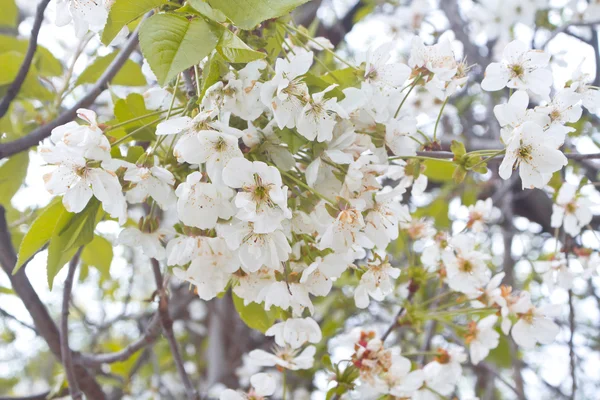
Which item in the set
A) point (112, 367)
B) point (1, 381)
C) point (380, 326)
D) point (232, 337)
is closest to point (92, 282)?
point (1, 381)

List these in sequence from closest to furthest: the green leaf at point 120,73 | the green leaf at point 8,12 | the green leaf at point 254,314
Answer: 1. the green leaf at point 254,314
2. the green leaf at point 120,73
3. the green leaf at point 8,12

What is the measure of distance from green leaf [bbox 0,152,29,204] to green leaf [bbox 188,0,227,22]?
0.64 m

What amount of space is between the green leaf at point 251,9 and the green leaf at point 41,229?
0.33 meters

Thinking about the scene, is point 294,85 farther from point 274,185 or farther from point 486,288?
point 486,288

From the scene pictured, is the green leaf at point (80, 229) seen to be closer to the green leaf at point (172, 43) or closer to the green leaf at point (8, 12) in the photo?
the green leaf at point (172, 43)

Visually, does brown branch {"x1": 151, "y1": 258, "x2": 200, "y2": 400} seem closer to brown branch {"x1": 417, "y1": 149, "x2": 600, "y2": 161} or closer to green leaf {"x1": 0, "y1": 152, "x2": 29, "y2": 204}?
green leaf {"x1": 0, "y1": 152, "x2": 29, "y2": 204}

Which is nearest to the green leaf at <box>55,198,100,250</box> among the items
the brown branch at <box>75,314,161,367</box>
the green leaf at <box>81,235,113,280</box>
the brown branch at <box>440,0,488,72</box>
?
the brown branch at <box>75,314,161,367</box>

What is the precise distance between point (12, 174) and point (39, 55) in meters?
0.30

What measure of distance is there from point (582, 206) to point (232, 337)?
1701 millimetres

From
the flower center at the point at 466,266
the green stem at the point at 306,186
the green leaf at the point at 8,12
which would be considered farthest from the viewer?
the green leaf at the point at 8,12

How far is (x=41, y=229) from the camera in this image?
739 millimetres

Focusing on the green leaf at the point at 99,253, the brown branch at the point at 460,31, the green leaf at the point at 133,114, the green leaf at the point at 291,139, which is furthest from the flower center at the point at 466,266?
the brown branch at the point at 460,31

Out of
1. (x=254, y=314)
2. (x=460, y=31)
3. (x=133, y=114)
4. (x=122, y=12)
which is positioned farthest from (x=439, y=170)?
(x=460, y=31)

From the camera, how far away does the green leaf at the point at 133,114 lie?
791 millimetres
